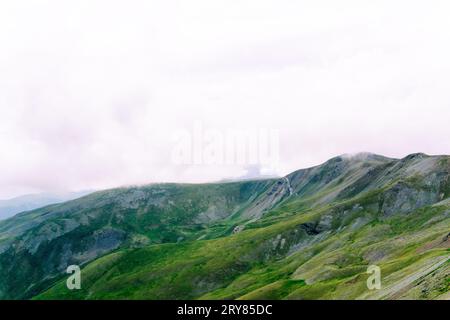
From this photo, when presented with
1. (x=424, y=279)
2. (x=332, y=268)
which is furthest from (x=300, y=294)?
(x=424, y=279)

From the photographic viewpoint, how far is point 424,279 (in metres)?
81.2
